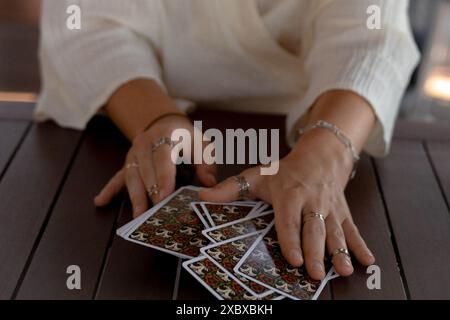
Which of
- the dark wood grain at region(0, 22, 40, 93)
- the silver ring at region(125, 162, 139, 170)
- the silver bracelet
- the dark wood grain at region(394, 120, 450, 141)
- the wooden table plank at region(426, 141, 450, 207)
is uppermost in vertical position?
the silver bracelet

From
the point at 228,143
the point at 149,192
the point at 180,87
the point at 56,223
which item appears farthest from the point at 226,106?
the point at 56,223

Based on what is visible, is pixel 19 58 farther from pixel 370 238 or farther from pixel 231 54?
pixel 370 238

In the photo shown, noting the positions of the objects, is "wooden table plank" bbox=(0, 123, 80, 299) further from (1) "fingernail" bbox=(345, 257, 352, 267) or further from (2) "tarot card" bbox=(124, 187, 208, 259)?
(1) "fingernail" bbox=(345, 257, 352, 267)

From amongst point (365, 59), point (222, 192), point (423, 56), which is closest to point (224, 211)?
point (222, 192)

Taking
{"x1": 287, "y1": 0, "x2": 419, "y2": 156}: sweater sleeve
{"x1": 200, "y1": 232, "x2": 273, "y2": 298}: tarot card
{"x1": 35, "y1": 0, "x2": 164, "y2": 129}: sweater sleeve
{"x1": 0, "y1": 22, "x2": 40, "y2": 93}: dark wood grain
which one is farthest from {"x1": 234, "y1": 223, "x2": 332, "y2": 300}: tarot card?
{"x1": 0, "y1": 22, "x2": 40, "y2": 93}: dark wood grain

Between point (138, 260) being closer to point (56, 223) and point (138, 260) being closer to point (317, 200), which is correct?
point (56, 223)

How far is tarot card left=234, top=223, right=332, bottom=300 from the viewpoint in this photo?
864 mm

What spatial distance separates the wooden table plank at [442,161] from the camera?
116 centimetres

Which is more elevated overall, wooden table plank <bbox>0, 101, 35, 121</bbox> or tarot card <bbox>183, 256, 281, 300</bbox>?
tarot card <bbox>183, 256, 281, 300</bbox>

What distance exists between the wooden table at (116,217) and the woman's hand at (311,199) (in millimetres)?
36

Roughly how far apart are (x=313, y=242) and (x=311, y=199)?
9 centimetres

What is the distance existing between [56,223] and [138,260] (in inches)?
6.0

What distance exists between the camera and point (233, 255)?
2.96 ft

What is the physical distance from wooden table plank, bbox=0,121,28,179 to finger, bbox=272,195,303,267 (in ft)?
1.51
